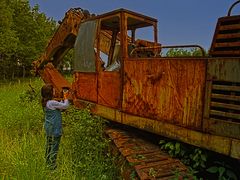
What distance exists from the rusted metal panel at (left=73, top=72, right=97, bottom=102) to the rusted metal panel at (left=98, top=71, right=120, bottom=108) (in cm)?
26

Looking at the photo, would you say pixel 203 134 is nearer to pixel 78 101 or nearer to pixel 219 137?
pixel 219 137

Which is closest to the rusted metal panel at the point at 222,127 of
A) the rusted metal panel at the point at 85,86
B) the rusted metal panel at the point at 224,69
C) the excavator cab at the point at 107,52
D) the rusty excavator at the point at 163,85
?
the rusty excavator at the point at 163,85

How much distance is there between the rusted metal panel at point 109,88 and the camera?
659 cm

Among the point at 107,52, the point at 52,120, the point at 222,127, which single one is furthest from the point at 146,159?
the point at 107,52

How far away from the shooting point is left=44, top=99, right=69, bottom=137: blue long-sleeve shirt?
6676 millimetres

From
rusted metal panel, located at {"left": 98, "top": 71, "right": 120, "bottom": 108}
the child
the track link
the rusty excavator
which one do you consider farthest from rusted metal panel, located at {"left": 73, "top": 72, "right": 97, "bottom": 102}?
the track link

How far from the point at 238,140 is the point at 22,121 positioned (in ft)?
23.1

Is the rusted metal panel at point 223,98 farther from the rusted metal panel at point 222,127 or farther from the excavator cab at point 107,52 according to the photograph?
the excavator cab at point 107,52

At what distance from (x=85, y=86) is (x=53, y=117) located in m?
1.36

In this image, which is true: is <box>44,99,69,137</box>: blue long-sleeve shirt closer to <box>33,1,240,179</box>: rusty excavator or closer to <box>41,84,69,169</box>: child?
<box>41,84,69,169</box>: child

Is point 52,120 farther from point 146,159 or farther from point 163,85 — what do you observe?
point 163,85

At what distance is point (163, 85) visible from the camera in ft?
17.8

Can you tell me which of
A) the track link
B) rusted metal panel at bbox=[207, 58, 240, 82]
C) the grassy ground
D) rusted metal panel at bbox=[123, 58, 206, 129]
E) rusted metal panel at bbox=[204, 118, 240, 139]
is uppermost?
rusted metal panel at bbox=[207, 58, 240, 82]

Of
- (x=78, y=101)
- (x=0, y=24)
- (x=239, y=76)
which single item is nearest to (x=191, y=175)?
(x=239, y=76)
